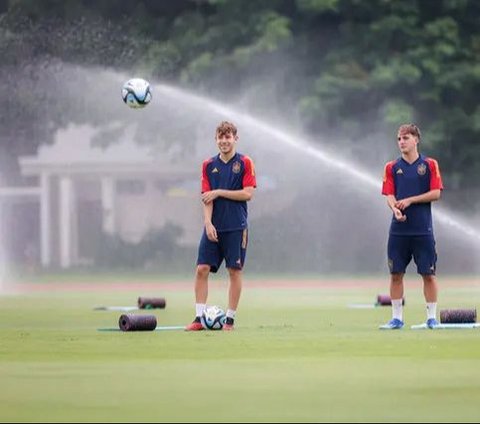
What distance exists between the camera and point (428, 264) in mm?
15492

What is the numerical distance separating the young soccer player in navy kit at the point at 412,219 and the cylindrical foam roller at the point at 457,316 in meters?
0.23

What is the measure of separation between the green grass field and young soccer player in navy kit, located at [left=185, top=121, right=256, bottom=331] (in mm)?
478

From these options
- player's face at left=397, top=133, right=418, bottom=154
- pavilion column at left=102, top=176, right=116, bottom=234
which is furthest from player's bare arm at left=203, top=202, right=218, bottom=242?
pavilion column at left=102, top=176, right=116, bottom=234

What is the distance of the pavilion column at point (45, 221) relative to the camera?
5225cm

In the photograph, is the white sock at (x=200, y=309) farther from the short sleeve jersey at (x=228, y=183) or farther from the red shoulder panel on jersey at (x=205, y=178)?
the red shoulder panel on jersey at (x=205, y=178)

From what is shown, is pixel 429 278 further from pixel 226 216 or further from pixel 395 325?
pixel 226 216

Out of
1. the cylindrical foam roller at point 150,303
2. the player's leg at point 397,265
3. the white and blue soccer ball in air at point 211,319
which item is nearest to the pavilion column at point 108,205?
the cylindrical foam roller at point 150,303

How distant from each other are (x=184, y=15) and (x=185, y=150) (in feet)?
11.7

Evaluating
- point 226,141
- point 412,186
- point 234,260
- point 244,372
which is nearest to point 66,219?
point 234,260

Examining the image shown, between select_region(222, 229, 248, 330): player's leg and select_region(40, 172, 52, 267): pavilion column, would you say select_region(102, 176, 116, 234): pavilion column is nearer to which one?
select_region(40, 172, 52, 267): pavilion column

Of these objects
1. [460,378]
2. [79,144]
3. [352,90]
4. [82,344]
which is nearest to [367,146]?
[352,90]

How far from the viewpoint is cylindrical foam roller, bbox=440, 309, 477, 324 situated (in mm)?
15828

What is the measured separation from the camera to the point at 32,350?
13.5 meters

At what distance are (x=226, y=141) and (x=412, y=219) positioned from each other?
173cm
